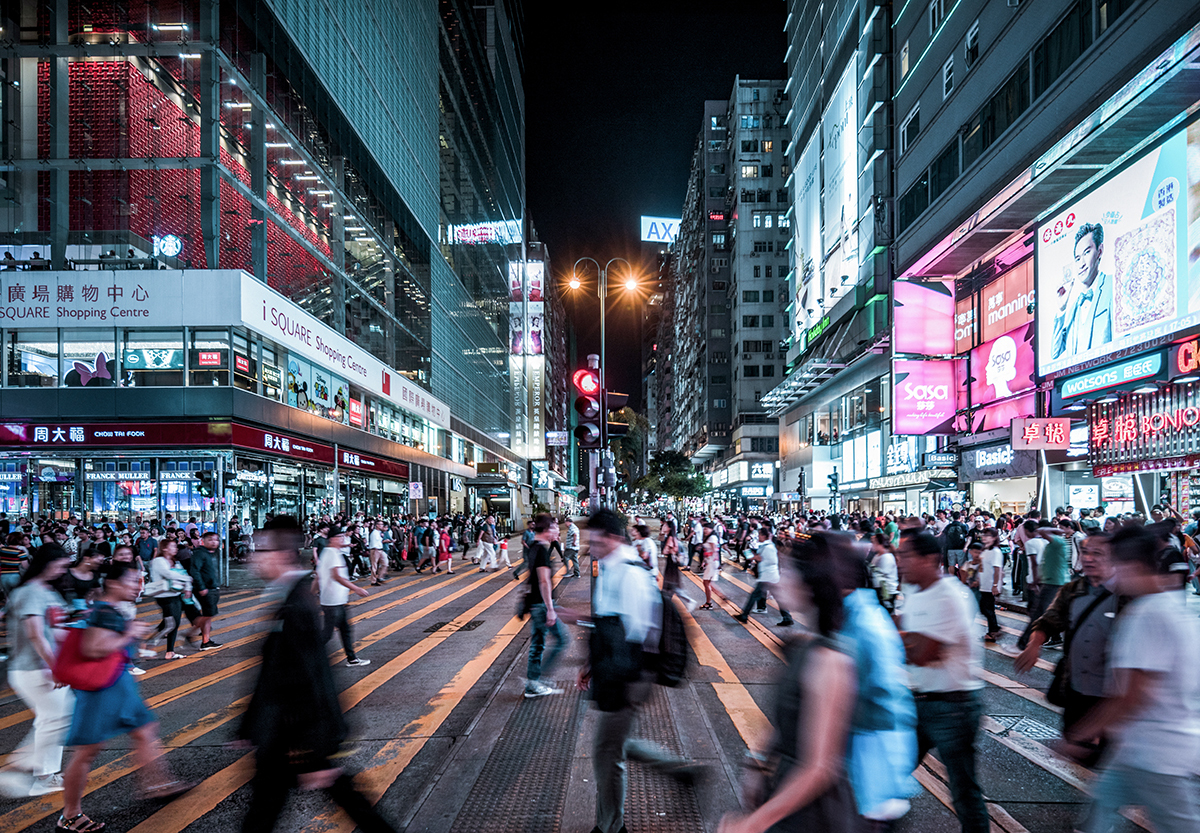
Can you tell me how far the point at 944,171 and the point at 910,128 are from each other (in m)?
5.90

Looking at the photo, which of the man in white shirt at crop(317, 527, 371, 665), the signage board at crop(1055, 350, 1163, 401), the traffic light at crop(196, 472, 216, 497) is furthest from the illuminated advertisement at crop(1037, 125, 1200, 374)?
the traffic light at crop(196, 472, 216, 497)

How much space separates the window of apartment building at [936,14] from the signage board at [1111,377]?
18906 mm

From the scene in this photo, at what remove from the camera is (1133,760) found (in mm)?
3150

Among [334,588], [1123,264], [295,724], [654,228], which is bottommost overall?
[334,588]

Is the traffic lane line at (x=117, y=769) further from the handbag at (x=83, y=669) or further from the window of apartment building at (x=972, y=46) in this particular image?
the window of apartment building at (x=972, y=46)

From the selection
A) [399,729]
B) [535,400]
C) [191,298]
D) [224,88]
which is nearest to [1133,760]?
[399,729]

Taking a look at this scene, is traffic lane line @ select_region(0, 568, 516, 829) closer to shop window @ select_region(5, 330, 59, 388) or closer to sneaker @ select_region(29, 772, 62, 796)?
sneaker @ select_region(29, 772, 62, 796)

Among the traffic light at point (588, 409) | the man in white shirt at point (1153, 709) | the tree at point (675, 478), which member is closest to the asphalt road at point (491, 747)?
the man in white shirt at point (1153, 709)

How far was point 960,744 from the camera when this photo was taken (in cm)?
399

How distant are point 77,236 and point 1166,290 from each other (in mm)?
32102

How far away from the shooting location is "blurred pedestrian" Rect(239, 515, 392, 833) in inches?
138

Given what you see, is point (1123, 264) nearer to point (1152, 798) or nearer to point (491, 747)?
point (491, 747)

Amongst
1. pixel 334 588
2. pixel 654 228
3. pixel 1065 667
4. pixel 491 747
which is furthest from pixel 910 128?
pixel 654 228

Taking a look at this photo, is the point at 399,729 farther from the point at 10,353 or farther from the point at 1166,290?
the point at 10,353
